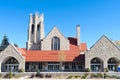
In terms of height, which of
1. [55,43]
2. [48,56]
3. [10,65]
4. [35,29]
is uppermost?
[35,29]

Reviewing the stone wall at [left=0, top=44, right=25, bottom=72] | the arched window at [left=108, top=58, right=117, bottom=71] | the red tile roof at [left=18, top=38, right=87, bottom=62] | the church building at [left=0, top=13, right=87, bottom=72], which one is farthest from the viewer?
the red tile roof at [left=18, top=38, right=87, bottom=62]

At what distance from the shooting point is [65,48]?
198ft

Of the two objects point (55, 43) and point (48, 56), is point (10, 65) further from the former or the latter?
point (55, 43)

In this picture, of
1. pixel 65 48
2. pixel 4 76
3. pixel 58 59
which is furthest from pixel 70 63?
pixel 4 76

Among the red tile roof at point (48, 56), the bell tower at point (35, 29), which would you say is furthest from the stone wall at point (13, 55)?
the bell tower at point (35, 29)

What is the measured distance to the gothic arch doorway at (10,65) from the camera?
1991 inches

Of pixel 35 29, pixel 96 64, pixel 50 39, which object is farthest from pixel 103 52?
pixel 35 29

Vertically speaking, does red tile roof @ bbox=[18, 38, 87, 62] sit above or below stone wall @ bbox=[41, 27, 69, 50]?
below

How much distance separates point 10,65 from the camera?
2014 inches

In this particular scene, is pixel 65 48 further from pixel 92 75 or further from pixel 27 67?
pixel 92 75

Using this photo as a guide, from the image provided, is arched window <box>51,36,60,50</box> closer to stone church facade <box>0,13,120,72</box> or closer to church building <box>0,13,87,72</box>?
church building <box>0,13,87,72</box>

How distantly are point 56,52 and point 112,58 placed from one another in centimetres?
1392

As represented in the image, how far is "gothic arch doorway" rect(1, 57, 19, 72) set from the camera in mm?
50562

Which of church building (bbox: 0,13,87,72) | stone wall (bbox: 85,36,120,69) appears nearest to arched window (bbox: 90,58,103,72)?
stone wall (bbox: 85,36,120,69)
